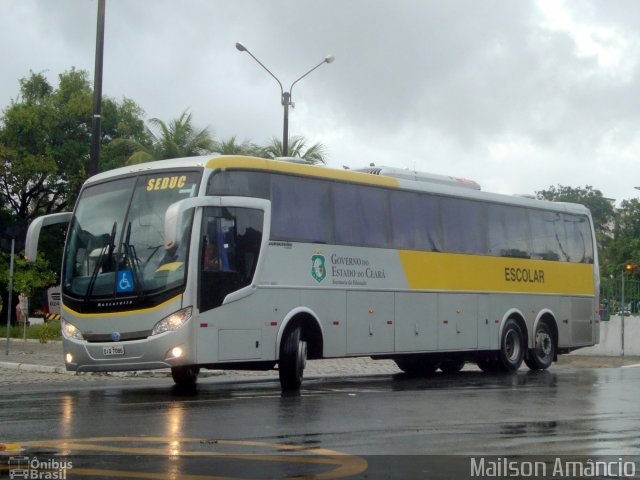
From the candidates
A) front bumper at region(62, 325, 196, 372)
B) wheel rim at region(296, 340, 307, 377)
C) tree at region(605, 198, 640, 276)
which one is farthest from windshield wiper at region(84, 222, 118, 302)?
tree at region(605, 198, 640, 276)

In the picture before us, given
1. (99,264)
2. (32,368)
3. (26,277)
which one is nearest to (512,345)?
(32,368)

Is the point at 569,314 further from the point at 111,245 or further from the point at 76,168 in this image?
the point at 76,168

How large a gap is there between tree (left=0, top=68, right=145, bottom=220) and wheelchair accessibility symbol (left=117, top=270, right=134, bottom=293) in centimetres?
3751

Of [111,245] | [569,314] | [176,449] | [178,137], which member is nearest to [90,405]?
[111,245]

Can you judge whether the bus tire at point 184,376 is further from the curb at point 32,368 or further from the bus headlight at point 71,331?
the curb at point 32,368

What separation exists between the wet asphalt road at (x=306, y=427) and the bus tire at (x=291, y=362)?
0.47 m

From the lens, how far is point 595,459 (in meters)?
8.71

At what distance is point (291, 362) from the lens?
16406 mm

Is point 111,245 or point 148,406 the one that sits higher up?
point 111,245

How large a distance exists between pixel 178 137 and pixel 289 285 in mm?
26382

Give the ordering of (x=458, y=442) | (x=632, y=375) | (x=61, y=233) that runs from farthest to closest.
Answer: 1. (x=61, y=233)
2. (x=632, y=375)
3. (x=458, y=442)

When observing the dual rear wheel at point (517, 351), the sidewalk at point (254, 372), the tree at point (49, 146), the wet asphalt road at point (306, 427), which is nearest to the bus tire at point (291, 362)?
the wet asphalt road at point (306, 427)

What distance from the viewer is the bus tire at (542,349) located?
76.5 feet

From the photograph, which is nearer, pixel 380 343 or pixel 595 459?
pixel 595 459
